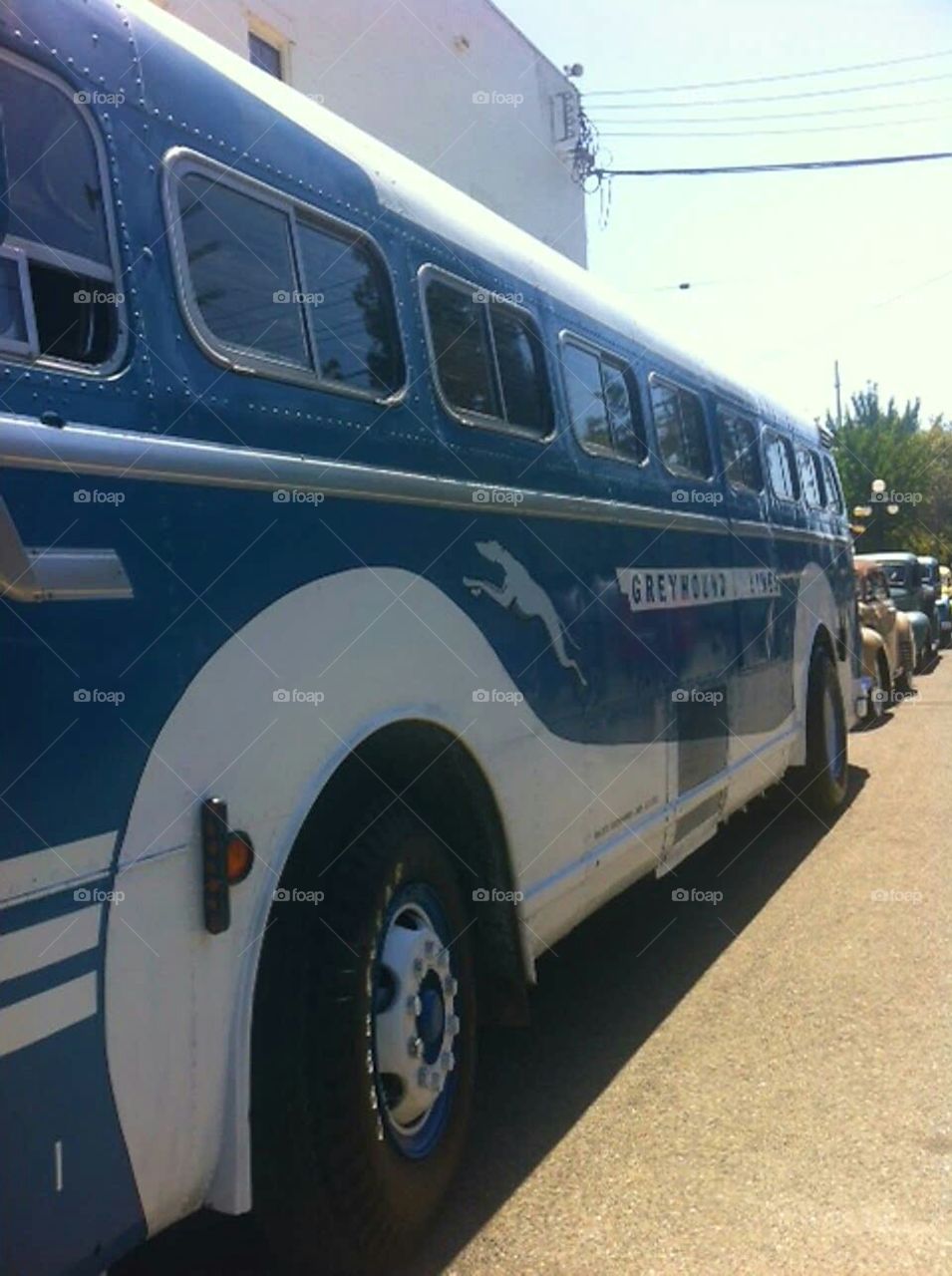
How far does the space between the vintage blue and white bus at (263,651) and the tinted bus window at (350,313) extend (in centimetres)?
1

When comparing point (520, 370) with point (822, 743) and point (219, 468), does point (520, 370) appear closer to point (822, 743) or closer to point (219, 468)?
point (219, 468)

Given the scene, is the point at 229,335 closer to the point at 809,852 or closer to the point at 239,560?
the point at 239,560

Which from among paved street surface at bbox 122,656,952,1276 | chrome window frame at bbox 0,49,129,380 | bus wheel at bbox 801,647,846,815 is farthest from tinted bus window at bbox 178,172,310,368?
bus wheel at bbox 801,647,846,815

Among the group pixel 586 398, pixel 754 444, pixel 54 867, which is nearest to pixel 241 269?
pixel 54 867

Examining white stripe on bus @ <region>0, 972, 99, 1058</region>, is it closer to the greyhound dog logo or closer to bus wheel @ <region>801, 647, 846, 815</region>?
the greyhound dog logo

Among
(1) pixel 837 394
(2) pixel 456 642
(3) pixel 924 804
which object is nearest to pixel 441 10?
(3) pixel 924 804

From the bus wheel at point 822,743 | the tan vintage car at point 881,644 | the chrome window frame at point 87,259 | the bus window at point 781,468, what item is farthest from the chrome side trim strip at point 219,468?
the tan vintage car at point 881,644

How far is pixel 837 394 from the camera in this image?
4922cm

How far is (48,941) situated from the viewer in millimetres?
2150

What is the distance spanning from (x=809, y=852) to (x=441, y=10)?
11.1 m

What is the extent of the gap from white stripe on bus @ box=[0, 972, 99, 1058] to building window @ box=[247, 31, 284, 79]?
430 inches

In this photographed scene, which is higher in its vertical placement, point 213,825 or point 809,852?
point 213,825

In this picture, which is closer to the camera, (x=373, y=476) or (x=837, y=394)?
(x=373, y=476)

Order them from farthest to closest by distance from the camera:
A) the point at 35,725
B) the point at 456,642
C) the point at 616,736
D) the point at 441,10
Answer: the point at 441,10, the point at 616,736, the point at 456,642, the point at 35,725
